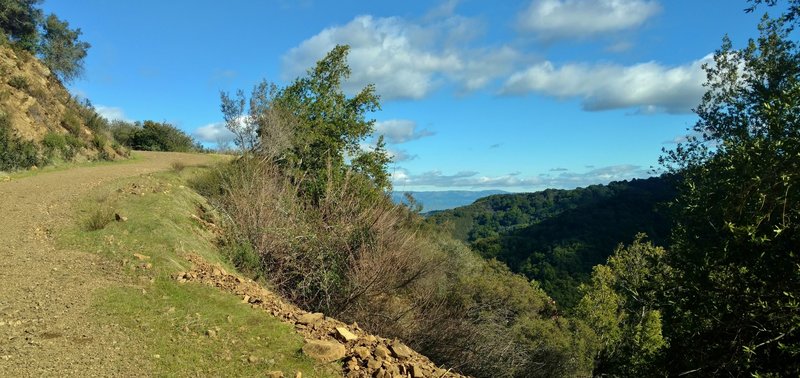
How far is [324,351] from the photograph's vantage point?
6395mm

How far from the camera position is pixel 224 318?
711cm

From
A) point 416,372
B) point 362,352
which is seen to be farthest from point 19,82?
point 416,372

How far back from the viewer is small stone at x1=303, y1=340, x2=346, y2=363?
6.30m

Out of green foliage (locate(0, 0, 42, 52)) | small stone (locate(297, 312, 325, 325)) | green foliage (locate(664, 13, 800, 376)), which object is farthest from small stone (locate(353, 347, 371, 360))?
green foliage (locate(0, 0, 42, 52))

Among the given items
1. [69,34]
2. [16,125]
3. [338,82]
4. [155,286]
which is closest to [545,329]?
[338,82]

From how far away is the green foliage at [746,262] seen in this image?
5.37 metres

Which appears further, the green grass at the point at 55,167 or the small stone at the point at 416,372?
the green grass at the point at 55,167

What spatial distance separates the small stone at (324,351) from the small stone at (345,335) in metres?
0.31

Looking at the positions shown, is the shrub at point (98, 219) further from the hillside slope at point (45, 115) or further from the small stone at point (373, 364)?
the hillside slope at point (45, 115)

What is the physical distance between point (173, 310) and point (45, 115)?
2133 cm

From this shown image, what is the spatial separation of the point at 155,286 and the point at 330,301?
15.4 ft

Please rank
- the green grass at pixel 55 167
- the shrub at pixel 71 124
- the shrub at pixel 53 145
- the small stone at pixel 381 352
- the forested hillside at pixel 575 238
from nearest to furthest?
the small stone at pixel 381 352 < the green grass at pixel 55 167 < the shrub at pixel 53 145 < the shrub at pixel 71 124 < the forested hillside at pixel 575 238

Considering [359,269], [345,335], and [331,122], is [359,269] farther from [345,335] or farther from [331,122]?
[331,122]

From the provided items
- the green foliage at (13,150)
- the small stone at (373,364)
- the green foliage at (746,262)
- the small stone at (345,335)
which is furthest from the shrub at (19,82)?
the green foliage at (746,262)
